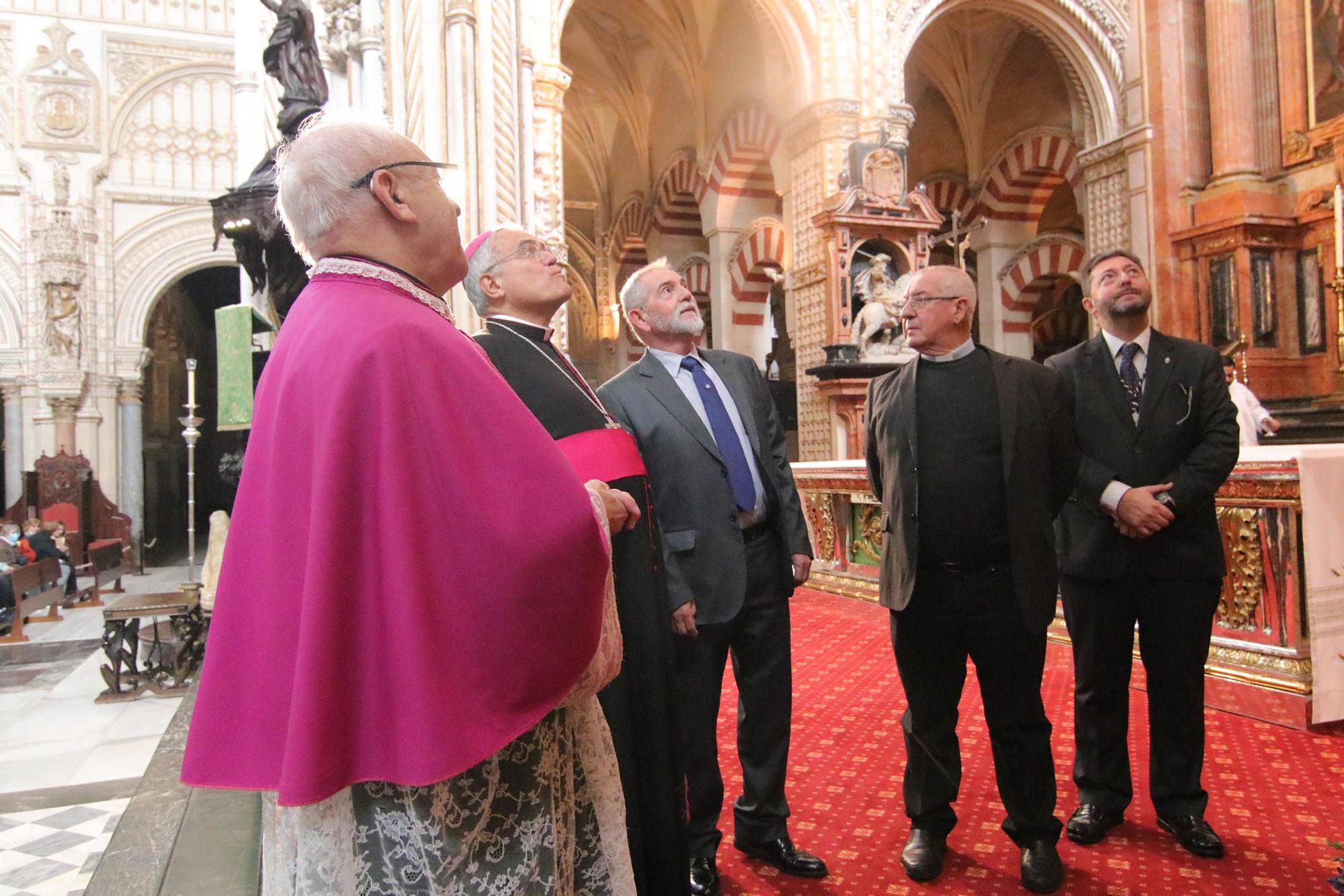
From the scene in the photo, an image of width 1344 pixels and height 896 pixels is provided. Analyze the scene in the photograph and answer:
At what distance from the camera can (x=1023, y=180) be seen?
13.1 metres

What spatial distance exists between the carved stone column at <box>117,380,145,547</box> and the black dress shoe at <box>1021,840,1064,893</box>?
48.2 feet

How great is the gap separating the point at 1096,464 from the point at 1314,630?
1.68 m

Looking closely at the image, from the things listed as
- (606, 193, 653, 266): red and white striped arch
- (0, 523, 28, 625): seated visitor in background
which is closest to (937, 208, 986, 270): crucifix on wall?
(606, 193, 653, 266): red and white striped arch

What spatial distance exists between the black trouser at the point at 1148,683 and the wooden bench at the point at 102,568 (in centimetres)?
960

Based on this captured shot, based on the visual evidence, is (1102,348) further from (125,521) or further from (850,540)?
(125,521)

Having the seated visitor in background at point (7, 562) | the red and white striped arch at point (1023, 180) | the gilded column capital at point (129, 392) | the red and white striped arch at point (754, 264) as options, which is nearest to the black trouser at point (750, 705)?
the seated visitor in background at point (7, 562)

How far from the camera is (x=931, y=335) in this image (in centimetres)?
226

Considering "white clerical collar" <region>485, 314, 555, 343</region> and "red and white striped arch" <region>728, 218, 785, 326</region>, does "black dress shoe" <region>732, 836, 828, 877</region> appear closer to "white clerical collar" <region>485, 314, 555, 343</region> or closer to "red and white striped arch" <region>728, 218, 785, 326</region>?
"white clerical collar" <region>485, 314, 555, 343</region>

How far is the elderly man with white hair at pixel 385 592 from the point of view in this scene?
995 millimetres

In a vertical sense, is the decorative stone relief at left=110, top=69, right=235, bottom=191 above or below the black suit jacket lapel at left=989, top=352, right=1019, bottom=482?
above

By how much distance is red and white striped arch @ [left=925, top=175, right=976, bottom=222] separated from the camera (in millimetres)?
13930

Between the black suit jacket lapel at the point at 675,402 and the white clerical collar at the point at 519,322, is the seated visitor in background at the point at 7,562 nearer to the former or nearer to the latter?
the black suit jacket lapel at the point at 675,402

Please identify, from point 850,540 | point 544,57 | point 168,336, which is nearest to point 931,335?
point 850,540

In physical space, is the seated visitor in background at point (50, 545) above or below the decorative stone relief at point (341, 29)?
below
